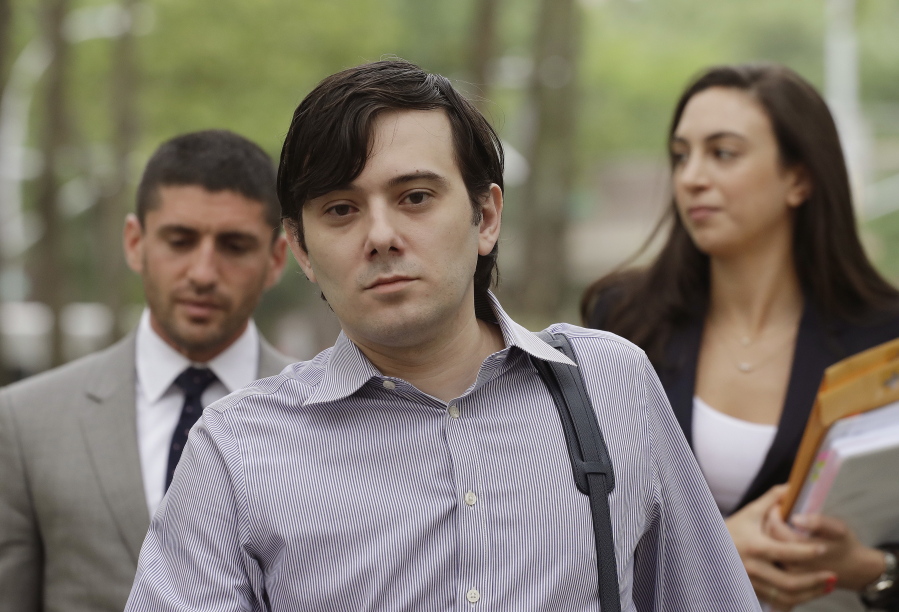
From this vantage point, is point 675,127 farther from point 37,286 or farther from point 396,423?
point 37,286

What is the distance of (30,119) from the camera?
99.8ft

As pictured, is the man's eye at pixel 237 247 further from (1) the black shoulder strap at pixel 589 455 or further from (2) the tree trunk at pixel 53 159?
(2) the tree trunk at pixel 53 159

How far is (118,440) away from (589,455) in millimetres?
1755

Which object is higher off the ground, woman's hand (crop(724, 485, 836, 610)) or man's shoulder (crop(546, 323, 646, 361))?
man's shoulder (crop(546, 323, 646, 361))

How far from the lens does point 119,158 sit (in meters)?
19.2

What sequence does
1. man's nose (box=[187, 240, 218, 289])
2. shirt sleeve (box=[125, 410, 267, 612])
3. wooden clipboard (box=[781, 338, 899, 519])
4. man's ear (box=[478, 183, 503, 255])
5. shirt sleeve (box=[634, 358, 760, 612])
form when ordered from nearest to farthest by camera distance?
shirt sleeve (box=[125, 410, 267, 612])
shirt sleeve (box=[634, 358, 760, 612])
man's ear (box=[478, 183, 503, 255])
wooden clipboard (box=[781, 338, 899, 519])
man's nose (box=[187, 240, 218, 289])

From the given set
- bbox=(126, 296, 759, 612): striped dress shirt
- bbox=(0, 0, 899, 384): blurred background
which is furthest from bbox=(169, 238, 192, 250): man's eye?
bbox=(126, 296, 759, 612): striped dress shirt

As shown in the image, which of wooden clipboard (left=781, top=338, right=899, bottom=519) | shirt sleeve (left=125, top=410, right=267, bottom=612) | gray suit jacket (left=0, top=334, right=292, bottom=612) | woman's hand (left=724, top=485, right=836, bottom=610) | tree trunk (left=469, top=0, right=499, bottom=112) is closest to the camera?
shirt sleeve (left=125, top=410, right=267, bottom=612)

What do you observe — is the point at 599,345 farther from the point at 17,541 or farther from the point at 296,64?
the point at 296,64

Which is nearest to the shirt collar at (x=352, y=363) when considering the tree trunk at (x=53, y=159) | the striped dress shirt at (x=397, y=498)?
the striped dress shirt at (x=397, y=498)

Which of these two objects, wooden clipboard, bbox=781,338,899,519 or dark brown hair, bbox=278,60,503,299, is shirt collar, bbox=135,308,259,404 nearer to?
dark brown hair, bbox=278,60,503,299

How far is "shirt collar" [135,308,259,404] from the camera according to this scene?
4012 millimetres

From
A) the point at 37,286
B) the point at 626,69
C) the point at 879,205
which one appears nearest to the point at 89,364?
the point at 37,286

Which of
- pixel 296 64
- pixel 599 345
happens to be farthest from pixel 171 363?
pixel 296 64
